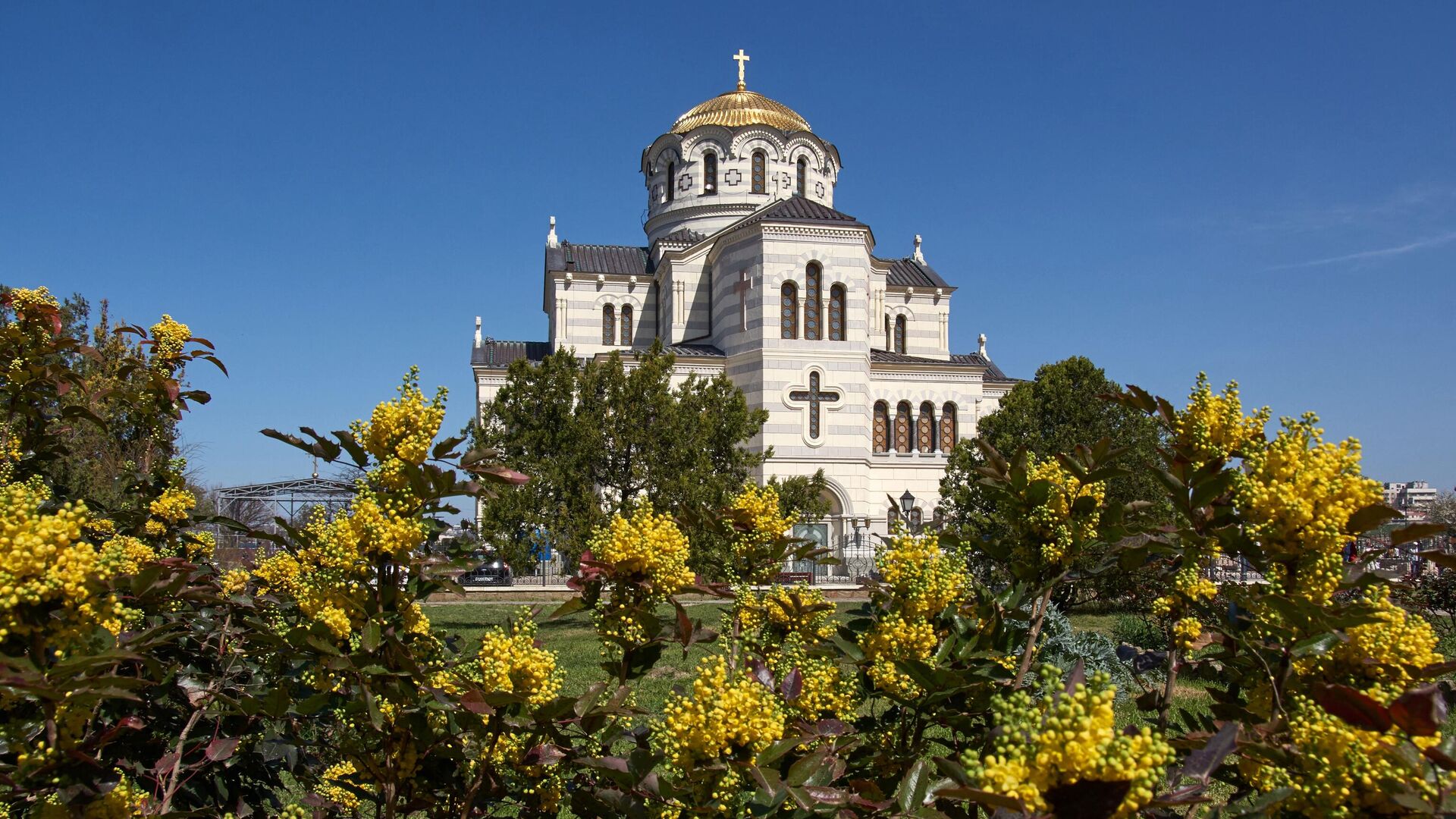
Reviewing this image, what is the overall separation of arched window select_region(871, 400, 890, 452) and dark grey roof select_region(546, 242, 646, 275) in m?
9.34

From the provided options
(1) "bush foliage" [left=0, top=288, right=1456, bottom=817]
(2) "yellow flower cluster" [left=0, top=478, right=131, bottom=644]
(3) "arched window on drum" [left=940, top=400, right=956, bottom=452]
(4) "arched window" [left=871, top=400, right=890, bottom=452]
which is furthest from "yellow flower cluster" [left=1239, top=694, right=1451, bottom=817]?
(3) "arched window on drum" [left=940, top=400, right=956, bottom=452]

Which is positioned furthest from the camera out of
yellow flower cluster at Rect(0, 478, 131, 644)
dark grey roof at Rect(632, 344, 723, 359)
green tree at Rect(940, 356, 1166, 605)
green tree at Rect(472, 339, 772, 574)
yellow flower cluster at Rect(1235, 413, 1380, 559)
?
dark grey roof at Rect(632, 344, 723, 359)

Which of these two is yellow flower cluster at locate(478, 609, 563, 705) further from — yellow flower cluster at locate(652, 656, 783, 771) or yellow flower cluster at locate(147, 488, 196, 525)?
yellow flower cluster at locate(147, 488, 196, 525)

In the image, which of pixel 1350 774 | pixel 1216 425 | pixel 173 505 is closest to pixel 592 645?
pixel 173 505

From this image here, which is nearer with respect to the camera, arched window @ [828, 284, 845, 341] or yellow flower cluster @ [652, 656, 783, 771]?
yellow flower cluster @ [652, 656, 783, 771]

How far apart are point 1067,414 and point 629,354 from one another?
1364 cm

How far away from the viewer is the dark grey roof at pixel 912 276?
101 ft

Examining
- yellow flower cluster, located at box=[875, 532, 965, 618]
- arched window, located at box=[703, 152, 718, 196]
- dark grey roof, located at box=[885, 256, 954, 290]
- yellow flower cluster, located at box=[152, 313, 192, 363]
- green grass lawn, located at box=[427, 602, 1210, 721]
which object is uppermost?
arched window, located at box=[703, 152, 718, 196]

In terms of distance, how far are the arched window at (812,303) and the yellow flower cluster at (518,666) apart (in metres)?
22.6

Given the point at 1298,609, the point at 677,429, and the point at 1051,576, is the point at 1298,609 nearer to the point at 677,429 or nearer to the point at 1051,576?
the point at 1051,576

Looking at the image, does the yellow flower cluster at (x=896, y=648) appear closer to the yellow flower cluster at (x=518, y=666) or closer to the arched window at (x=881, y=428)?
the yellow flower cluster at (x=518, y=666)

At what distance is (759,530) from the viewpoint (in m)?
2.74

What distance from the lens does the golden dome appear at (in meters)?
30.3

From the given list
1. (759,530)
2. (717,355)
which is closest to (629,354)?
(717,355)
